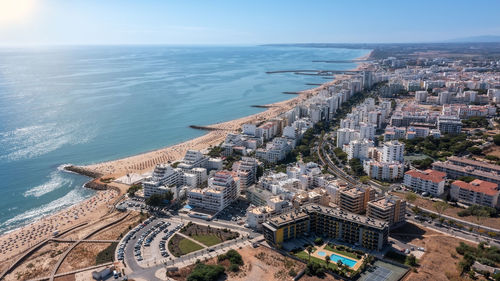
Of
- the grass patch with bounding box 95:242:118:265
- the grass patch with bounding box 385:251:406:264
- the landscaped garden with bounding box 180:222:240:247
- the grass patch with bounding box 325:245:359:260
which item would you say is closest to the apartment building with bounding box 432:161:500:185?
the grass patch with bounding box 385:251:406:264

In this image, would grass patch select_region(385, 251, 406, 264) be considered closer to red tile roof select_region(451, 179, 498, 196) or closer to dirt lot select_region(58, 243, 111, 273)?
red tile roof select_region(451, 179, 498, 196)

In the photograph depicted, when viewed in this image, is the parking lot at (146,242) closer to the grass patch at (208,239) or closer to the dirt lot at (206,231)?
the dirt lot at (206,231)

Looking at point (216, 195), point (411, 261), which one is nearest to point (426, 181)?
point (411, 261)

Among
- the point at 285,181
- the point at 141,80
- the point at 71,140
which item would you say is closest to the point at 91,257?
the point at 285,181

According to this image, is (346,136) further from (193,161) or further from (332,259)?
(332,259)

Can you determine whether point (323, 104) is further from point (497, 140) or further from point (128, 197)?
point (128, 197)
